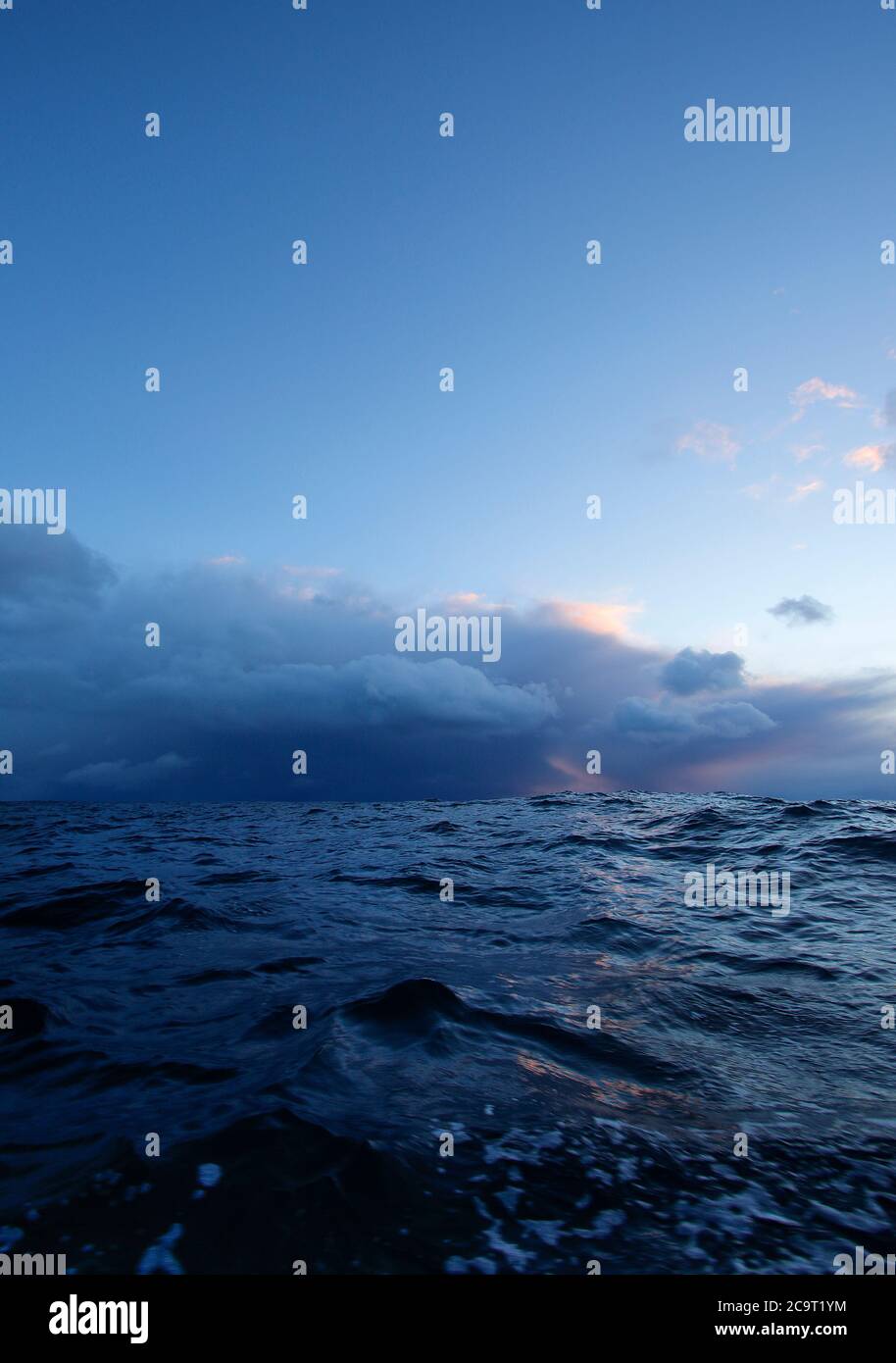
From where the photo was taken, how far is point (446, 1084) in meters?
5.41

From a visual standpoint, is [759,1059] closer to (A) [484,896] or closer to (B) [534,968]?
(B) [534,968]

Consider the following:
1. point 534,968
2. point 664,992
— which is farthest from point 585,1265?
point 534,968

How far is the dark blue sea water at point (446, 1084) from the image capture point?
3.62 m

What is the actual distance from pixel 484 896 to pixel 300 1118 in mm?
9219

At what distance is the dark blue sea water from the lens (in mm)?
3621

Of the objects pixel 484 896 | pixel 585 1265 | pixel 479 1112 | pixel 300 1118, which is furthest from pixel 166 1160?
pixel 484 896

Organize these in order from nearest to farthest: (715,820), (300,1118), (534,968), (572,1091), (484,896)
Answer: (300,1118) → (572,1091) → (534,968) → (484,896) → (715,820)

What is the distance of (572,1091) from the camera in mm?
5324

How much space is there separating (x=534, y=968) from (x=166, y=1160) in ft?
18.3

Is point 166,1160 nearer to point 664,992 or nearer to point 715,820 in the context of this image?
point 664,992

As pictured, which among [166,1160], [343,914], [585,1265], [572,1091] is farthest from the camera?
[343,914]
